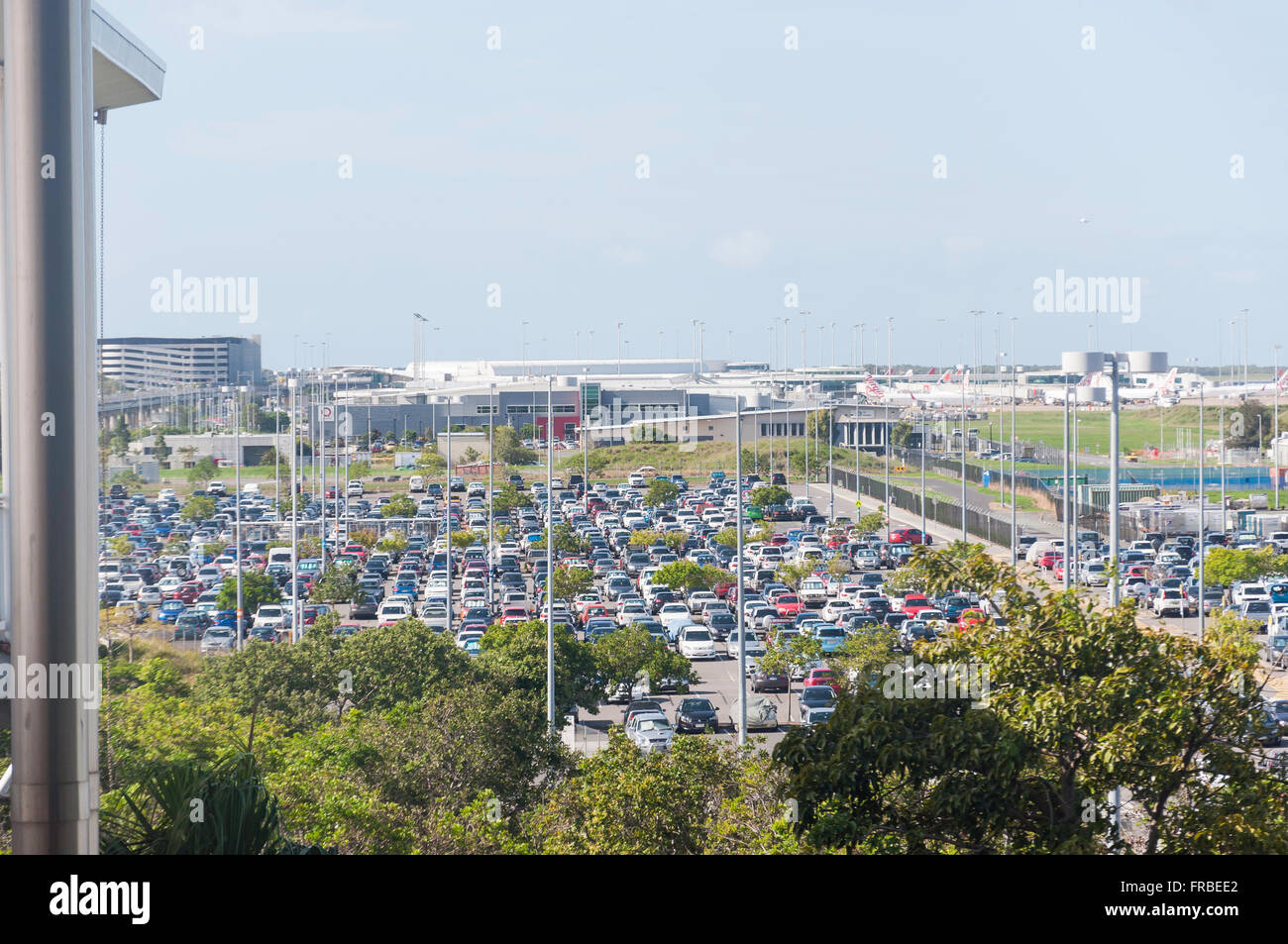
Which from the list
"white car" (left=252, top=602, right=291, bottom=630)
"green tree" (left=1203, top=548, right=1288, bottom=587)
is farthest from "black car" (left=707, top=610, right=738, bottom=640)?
"green tree" (left=1203, top=548, right=1288, bottom=587)

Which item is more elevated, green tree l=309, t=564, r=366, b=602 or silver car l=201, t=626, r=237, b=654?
green tree l=309, t=564, r=366, b=602

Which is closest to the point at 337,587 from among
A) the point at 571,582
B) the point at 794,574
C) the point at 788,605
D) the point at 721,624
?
the point at 571,582

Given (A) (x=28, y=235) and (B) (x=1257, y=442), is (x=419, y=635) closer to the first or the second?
(A) (x=28, y=235)

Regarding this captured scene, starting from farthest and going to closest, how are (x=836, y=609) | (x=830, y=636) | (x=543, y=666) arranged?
1. (x=836, y=609)
2. (x=830, y=636)
3. (x=543, y=666)

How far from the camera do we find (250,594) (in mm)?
32625

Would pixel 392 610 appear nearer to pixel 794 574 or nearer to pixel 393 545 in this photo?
pixel 393 545

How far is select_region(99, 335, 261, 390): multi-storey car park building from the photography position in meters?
119

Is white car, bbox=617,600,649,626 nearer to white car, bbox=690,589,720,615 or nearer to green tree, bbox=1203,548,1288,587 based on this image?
white car, bbox=690,589,720,615

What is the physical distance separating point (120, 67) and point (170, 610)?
101ft

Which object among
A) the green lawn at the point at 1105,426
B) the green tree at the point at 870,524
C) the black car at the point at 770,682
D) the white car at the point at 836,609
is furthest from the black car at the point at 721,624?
the green lawn at the point at 1105,426

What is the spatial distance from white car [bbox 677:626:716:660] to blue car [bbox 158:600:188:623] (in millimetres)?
13590

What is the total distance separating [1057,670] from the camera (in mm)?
7262

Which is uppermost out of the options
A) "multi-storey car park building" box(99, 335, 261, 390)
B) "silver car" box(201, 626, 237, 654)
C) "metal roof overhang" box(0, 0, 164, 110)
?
"multi-storey car park building" box(99, 335, 261, 390)

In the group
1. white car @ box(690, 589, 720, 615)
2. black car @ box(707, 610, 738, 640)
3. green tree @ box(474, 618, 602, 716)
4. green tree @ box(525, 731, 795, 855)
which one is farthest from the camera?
white car @ box(690, 589, 720, 615)
